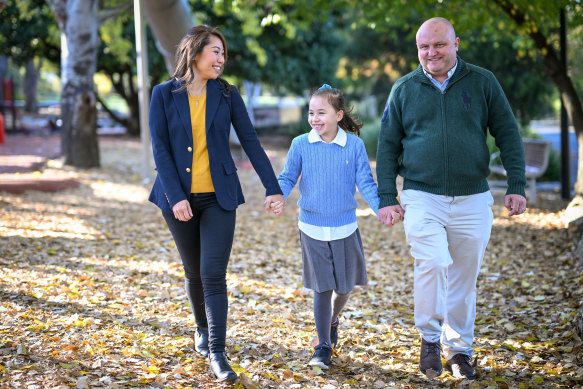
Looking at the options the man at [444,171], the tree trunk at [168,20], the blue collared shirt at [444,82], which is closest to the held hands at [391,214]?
the man at [444,171]

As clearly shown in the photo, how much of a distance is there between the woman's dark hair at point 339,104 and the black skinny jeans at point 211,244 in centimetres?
88

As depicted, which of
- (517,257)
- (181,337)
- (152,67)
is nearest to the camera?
(181,337)

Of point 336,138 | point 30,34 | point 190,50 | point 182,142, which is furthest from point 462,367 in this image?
point 30,34

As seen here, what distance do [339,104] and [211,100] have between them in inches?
30.5

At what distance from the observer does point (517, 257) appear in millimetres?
6895

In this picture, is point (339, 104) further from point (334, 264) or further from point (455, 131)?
point (334, 264)

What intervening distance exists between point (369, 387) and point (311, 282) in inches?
26.9

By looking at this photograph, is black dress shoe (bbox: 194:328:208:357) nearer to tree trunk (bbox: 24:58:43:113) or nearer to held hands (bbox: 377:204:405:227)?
held hands (bbox: 377:204:405:227)

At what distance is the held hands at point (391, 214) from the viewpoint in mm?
3814

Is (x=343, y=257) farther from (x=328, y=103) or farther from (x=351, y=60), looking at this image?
Result: (x=351, y=60)

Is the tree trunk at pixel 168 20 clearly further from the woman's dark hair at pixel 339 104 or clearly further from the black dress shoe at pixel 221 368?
the black dress shoe at pixel 221 368

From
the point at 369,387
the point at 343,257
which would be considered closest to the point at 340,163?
the point at 343,257

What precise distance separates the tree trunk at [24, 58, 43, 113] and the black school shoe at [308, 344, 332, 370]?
94.9ft

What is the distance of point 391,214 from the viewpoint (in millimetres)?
3822
